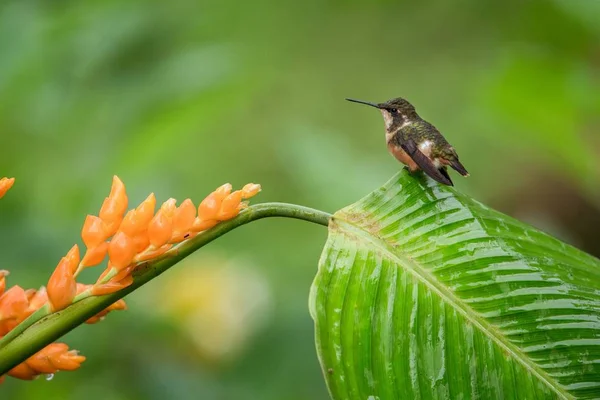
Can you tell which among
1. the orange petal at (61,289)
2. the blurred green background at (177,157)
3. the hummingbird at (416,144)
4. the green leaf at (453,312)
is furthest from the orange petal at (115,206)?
the blurred green background at (177,157)

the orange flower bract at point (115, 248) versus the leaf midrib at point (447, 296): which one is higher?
the orange flower bract at point (115, 248)

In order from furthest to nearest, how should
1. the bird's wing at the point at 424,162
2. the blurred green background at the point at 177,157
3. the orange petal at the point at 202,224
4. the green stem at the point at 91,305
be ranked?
the blurred green background at the point at 177,157, the bird's wing at the point at 424,162, the orange petal at the point at 202,224, the green stem at the point at 91,305

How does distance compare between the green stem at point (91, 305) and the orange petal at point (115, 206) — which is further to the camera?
the orange petal at point (115, 206)

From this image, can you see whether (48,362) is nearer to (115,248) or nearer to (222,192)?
(115,248)

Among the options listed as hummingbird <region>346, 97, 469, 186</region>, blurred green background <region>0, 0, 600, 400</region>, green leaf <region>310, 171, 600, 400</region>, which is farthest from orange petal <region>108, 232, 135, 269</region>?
blurred green background <region>0, 0, 600, 400</region>

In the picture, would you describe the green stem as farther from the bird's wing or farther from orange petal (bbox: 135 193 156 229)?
the bird's wing

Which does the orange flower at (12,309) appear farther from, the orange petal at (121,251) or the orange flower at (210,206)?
the orange flower at (210,206)
